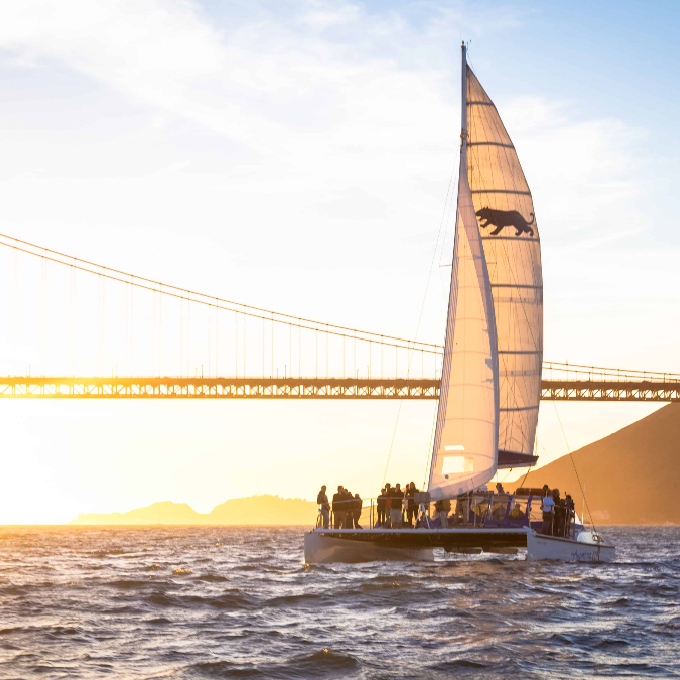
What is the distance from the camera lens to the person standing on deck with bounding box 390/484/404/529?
19328 mm

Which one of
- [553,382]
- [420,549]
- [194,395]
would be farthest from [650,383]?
[420,549]

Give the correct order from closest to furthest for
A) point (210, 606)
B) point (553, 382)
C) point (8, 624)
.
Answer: point (8, 624) → point (210, 606) → point (553, 382)

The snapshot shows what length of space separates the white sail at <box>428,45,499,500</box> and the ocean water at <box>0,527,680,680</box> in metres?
1.77

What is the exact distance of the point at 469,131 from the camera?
2341 centimetres

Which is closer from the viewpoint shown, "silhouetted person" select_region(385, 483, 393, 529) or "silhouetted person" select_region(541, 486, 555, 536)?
"silhouetted person" select_region(541, 486, 555, 536)

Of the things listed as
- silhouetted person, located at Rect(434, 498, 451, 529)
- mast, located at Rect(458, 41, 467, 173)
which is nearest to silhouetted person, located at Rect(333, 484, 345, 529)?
silhouetted person, located at Rect(434, 498, 451, 529)

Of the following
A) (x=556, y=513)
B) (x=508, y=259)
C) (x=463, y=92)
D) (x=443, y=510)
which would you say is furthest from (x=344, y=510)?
(x=463, y=92)

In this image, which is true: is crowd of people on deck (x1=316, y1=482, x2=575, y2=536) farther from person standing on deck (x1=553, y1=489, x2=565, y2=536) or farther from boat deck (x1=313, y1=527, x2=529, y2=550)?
boat deck (x1=313, y1=527, x2=529, y2=550)

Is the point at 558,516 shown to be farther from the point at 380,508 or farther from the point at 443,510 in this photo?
the point at 380,508

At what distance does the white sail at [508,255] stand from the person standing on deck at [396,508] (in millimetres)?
3874

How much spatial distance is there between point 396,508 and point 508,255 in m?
6.98

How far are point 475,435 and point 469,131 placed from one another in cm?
767

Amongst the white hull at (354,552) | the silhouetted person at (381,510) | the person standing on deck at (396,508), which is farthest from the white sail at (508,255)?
the white hull at (354,552)

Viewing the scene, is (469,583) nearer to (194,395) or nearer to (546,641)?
(546,641)
